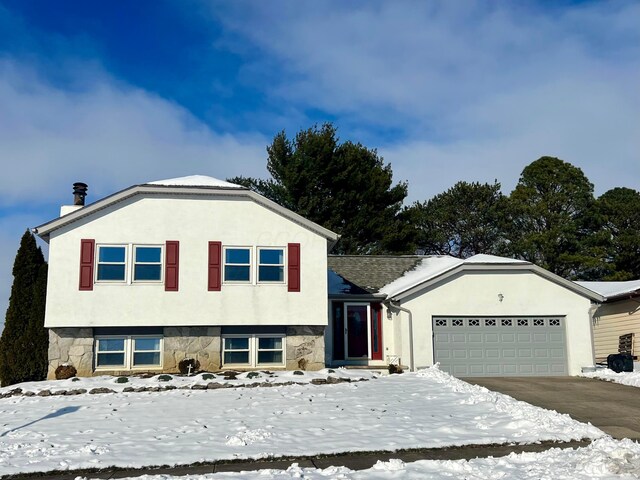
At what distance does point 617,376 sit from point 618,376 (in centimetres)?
4

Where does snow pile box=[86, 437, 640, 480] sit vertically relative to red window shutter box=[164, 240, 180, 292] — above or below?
below

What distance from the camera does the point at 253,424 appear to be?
1136 cm

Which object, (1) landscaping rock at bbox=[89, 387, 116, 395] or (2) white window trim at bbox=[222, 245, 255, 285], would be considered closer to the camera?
(1) landscaping rock at bbox=[89, 387, 116, 395]

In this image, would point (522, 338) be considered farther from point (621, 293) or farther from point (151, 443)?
point (151, 443)

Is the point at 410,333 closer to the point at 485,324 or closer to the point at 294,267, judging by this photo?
the point at 485,324

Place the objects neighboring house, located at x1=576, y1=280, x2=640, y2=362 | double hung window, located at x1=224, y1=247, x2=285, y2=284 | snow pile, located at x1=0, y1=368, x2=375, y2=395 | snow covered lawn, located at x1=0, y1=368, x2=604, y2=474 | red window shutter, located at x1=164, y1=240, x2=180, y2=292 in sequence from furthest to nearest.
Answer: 1. neighboring house, located at x1=576, y1=280, x2=640, y2=362
2. double hung window, located at x1=224, y1=247, x2=285, y2=284
3. red window shutter, located at x1=164, y1=240, x2=180, y2=292
4. snow pile, located at x1=0, y1=368, x2=375, y2=395
5. snow covered lawn, located at x1=0, y1=368, x2=604, y2=474

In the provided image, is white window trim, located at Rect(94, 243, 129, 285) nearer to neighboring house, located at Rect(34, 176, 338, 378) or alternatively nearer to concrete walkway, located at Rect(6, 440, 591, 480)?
neighboring house, located at Rect(34, 176, 338, 378)

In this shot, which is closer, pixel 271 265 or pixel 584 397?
pixel 584 397

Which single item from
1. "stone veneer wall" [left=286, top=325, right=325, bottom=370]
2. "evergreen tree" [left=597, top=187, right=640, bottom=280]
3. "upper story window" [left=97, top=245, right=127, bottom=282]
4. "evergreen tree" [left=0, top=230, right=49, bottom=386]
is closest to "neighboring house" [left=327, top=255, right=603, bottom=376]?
"stone veneer wall" [left=286, top=325, right=325, bottom=370]

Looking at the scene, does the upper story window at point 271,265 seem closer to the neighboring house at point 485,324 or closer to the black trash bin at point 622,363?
the neighboring house at point 485,324

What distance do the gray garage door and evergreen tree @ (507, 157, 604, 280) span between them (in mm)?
22436

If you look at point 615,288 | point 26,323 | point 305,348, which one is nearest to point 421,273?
point 305,348

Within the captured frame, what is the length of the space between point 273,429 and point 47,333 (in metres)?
10.2

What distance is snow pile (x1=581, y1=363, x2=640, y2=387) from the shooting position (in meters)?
17.2
